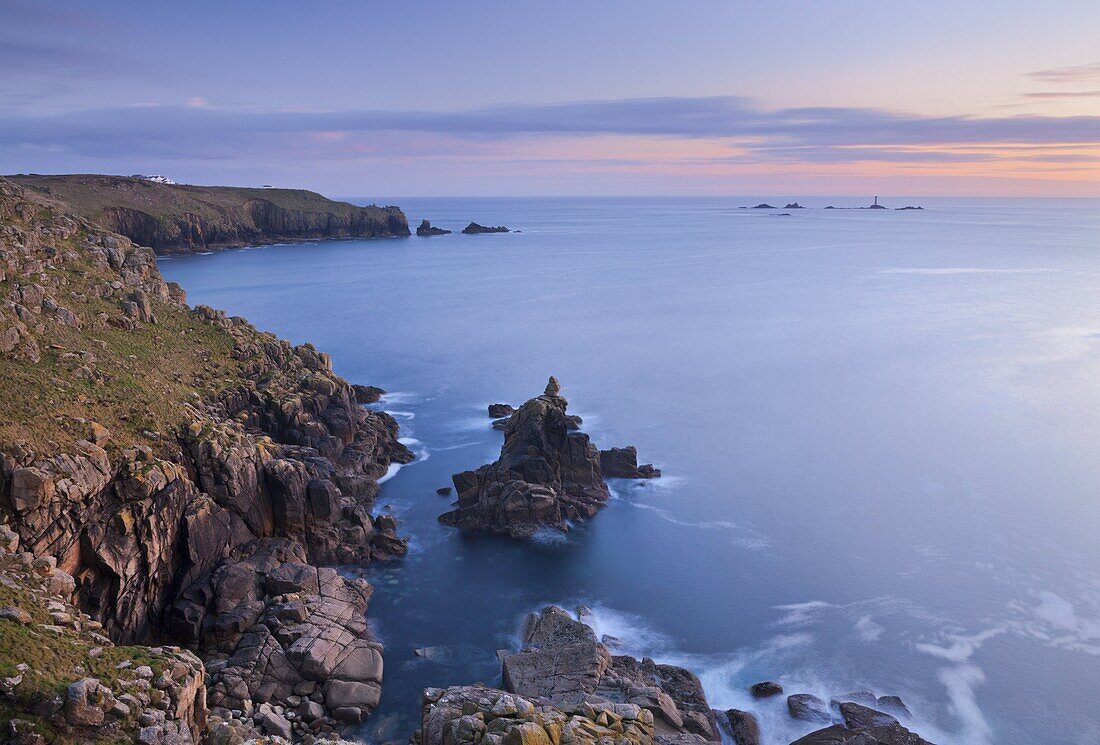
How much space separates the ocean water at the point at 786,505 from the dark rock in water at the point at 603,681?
9.29 feet

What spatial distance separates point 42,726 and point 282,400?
113 feet

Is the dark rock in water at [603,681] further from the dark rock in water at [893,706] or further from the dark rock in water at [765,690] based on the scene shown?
the dark rock in water at [893,706]

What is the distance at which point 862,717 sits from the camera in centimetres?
3569

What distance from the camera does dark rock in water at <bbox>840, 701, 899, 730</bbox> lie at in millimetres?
35156

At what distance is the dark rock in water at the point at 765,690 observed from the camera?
37781 millimetres

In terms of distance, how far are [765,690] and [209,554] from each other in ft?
91.7

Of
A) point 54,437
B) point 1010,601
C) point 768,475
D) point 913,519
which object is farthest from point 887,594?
point 54,437

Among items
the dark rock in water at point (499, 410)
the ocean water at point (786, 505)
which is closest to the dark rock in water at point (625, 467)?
the ocean water at point (786, 505)

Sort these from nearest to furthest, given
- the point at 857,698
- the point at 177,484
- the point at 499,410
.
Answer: the point at 857,698, the point at 177,484, the point at 499,410

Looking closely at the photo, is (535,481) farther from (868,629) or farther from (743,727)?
(743,727)

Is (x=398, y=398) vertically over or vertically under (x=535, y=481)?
over

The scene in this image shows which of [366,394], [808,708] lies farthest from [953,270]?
[808,708]

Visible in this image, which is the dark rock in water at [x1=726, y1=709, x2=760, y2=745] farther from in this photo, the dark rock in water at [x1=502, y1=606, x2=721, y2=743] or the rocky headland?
the rocky headland

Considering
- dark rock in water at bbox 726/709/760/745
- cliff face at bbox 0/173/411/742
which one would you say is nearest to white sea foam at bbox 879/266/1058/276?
cliff face at bbox 0/173/411/742
